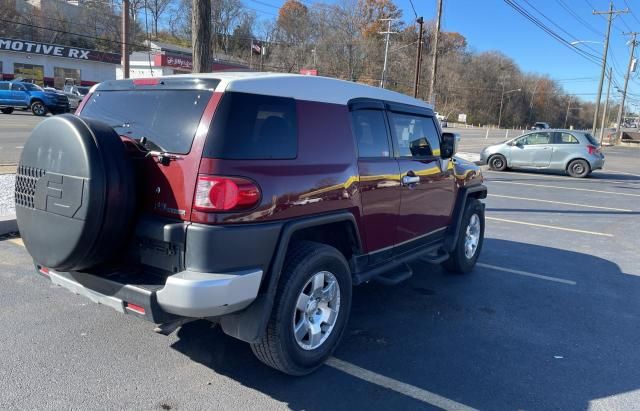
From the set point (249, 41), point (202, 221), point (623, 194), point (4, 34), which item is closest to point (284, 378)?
point (202, 221)

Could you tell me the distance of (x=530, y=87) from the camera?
5349 inches

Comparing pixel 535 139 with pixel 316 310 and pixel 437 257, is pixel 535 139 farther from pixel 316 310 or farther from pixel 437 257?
pixel 316 310

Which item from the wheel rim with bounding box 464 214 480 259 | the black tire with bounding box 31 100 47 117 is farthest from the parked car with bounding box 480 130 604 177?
the black tire with bounding box 31 100 47 117

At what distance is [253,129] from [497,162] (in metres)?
17.2

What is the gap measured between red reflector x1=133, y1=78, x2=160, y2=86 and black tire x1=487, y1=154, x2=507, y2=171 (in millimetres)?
17006

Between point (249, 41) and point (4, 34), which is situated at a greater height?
point (249, 41)

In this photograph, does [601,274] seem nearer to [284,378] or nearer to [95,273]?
[284,378]

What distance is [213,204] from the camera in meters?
2.71

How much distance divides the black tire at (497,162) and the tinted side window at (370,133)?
1560 cm

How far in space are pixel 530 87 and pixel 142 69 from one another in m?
113

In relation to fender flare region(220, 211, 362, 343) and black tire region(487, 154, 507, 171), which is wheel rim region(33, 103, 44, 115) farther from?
fender flare region(220, 211, 362, 343)

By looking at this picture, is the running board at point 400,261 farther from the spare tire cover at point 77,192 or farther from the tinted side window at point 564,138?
the tinted side window at point 564,138

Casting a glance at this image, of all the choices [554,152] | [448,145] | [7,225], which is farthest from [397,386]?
[554,152]

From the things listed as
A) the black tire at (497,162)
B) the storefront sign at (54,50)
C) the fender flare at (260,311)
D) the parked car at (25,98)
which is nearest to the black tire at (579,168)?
the black tire at (497,162)
